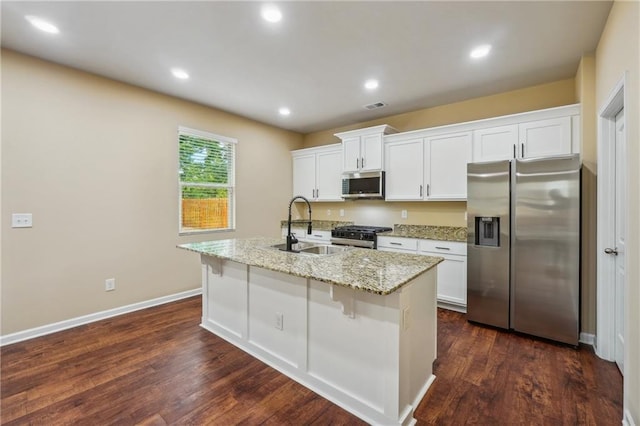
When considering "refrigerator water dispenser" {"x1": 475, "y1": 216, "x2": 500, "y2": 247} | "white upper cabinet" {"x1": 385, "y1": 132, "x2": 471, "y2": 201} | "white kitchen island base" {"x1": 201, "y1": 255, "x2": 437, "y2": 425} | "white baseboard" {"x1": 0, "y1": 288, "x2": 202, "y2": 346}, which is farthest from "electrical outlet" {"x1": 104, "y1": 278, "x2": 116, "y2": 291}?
"refrigerator water dispenser" {"x1": 475, "y1": 216, "x2": 500, "y2": 247}

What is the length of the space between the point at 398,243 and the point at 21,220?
4.03m

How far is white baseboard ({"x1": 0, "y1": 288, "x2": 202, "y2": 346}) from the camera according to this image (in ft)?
8.75

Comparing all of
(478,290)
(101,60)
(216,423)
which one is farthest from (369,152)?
(216,423)

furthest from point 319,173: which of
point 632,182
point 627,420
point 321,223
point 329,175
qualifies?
point 627,420

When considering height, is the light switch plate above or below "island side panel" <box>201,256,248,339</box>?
above

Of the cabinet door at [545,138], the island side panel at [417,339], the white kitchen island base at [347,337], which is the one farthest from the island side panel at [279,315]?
the cabinet door at [545,138]

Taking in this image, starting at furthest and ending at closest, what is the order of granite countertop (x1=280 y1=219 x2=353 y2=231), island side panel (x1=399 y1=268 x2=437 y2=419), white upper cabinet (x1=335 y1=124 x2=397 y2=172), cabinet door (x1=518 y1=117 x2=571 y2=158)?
1. granite countertop (x1=280 y1=219 x2=353 y2=231)
2. white upper cabinet (x1=335 y1=124 x2=397 y2=172)
3. cabinet door (x1=518 y1=117 x2=571 y2=158)
4. island side panel (x1=399 y1=268 x2=437 y2=419)

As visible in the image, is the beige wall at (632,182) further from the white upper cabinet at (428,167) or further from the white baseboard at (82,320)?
the white baseboard at (82,320)

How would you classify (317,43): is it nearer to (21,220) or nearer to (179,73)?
(179,73)

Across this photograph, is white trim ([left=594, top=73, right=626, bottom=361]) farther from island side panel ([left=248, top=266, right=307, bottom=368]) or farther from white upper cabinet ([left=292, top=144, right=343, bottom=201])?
white upper cabinet ([left=292, top=144, right=343, bottom=201])

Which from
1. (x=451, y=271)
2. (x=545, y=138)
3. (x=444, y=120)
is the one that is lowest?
(x=451, y=271)

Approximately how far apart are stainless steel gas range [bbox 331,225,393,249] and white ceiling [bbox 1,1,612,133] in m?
1.86

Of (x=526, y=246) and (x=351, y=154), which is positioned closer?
(x=526, y=246)

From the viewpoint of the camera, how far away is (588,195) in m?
2.66
